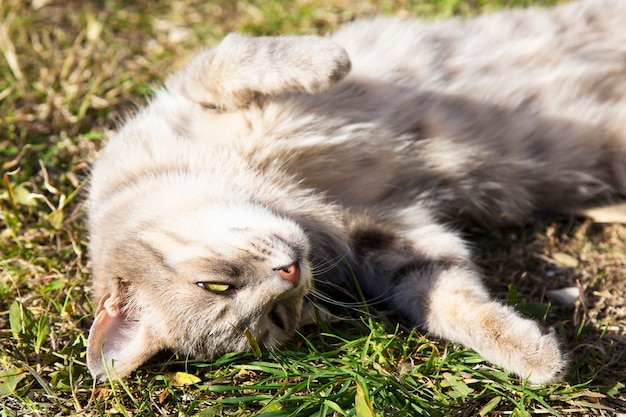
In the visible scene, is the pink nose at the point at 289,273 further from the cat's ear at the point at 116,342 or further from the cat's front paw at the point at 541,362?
the cat's front paw at the point at 541,362

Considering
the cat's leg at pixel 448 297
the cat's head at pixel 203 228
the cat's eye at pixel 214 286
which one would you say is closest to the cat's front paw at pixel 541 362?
the cat's leg at pixel 448 297

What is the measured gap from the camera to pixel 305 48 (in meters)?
2.71

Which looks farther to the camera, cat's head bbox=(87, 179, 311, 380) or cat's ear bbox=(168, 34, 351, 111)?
cat's ear bbox=(168, 34, 351, 111)

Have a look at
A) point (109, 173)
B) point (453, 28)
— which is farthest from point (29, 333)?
point (453, 28)

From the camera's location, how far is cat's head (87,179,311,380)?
2320 millimetres

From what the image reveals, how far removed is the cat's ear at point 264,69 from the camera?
8.73ft

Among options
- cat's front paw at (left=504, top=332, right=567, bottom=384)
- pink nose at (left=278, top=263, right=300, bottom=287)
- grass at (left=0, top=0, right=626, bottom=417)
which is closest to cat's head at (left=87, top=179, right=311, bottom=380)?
pink nose at (left=278, top=263, right=300, bottom=287)

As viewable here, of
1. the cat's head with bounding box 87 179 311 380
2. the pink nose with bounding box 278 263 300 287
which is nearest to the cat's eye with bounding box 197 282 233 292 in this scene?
the cat's head with bounding box 87 179 311 380

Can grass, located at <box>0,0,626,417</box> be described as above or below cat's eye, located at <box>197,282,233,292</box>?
below

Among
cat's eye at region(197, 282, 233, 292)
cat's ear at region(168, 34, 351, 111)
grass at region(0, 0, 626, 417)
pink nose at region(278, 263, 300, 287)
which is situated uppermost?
cat's ear at region(168, 34, 351, 111)

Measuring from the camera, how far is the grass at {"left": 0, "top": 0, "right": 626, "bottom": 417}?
2.34 m

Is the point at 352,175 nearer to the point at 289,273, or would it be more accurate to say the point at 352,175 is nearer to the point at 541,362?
the point at 289,273

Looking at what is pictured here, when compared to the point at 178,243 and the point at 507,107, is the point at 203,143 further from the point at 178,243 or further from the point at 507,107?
the point at 507,107

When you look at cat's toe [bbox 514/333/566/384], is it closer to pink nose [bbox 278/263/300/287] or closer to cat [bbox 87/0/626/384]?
cat [bbox 87/0/626/384]
